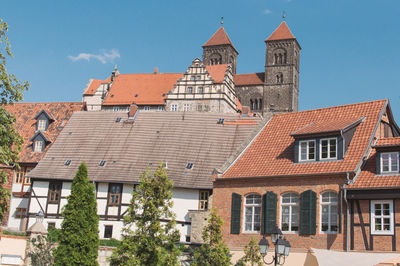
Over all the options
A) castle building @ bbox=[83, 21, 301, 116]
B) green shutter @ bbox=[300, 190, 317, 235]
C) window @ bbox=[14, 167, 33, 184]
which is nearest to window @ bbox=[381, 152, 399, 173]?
green shutter @ bbox=[300, 190, 317, 235]

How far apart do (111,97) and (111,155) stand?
3293 cm

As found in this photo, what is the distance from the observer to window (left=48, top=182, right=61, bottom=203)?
35.2 m

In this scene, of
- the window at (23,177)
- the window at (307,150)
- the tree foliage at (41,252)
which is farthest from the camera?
the window at (23,177)

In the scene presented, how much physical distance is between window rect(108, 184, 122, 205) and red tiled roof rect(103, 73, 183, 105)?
105 feet

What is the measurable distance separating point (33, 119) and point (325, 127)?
25.9 m

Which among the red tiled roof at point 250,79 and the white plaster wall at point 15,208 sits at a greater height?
the red tiled roof at point 250,79

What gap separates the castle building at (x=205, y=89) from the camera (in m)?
62.3

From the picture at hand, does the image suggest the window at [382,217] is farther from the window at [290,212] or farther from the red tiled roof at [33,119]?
the red tiled roof at [33,119]

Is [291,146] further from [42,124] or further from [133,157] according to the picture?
[42,124]

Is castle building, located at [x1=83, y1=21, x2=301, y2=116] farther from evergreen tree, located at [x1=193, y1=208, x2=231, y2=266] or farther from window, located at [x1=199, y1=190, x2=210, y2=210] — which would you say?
evergreen tree, located at [x1=193, y1=208, x2=231, y2=266]

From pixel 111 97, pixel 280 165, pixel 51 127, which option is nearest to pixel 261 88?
pixel 111 97

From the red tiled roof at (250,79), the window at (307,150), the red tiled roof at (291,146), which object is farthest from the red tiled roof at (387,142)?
the red tiled roof at (250,79)

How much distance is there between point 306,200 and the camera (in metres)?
22.9

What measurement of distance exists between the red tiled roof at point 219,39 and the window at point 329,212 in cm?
8137
